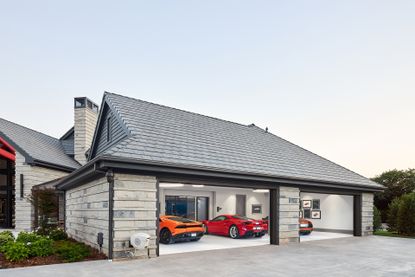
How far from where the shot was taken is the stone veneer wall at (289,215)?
14617 mm

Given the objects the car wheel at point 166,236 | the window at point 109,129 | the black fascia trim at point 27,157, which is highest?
the window at point 109,129

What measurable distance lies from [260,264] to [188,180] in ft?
12.4

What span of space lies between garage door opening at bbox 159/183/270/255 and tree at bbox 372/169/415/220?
53.5 ft

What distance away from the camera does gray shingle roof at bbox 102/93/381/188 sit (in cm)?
1173

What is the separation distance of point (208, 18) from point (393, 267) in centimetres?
1693

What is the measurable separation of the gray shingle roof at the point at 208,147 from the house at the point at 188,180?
0.06 m

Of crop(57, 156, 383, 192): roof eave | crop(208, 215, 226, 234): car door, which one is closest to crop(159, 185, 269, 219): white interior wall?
crop(208, 215, 226, 234): car door

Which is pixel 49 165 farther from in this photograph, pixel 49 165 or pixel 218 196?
pixel 218 196

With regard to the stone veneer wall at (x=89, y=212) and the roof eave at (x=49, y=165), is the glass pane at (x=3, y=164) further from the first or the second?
the stone veneer wall at (x=89, y=212)

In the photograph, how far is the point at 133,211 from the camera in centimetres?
1018

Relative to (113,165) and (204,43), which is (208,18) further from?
(113,165)

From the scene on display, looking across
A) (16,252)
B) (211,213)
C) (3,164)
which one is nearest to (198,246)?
(16,252)

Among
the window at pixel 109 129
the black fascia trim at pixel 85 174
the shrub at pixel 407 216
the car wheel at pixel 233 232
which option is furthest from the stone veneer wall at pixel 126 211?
the shrub at pixel 407 216

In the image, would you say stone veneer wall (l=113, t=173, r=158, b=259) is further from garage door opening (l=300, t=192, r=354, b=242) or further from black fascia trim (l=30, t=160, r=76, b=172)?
black fascia trim (l=30, t=160, r=76, b=172)
